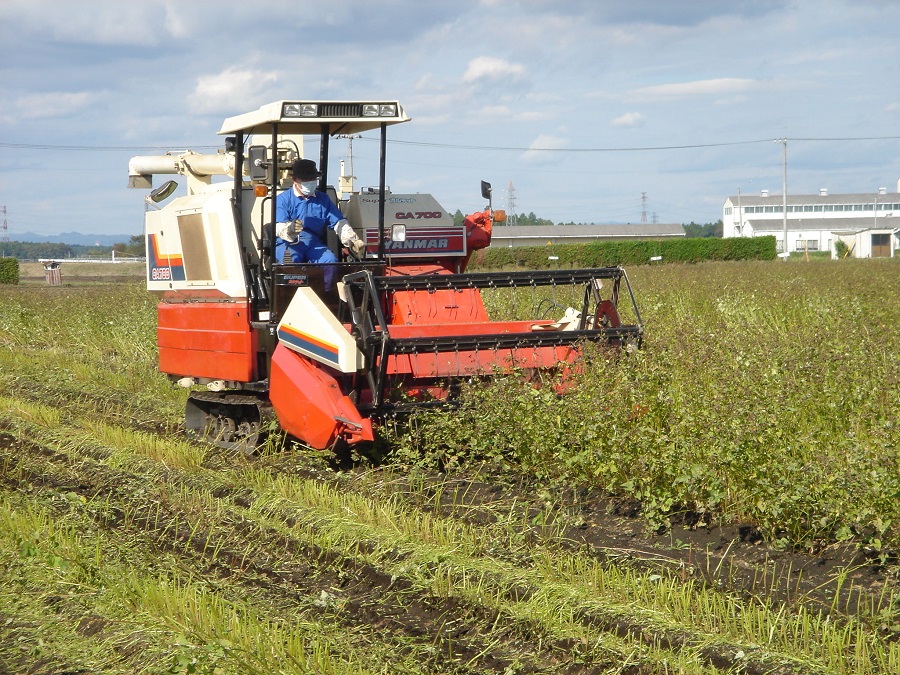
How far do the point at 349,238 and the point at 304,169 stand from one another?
638mm

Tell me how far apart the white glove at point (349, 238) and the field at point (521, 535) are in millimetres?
1603

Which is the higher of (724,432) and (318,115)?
(318,115)

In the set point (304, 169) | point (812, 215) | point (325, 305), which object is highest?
point (812, 215)

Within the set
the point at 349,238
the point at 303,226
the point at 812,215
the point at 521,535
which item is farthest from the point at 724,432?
the point at 812,215

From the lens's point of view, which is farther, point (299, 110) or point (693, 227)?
point (693, 227)

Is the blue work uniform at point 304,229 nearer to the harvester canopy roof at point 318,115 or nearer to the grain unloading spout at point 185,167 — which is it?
the harvester canopy roof at point 318,115

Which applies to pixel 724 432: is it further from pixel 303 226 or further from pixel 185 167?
pixel 185 167

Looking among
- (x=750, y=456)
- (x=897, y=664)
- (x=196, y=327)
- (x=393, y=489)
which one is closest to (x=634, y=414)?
(x=750, y=456)

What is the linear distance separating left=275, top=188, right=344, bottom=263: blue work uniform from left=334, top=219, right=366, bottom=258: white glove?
146 millimetres

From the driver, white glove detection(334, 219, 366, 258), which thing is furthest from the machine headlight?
white glove detection(334, 219, 366, 258)

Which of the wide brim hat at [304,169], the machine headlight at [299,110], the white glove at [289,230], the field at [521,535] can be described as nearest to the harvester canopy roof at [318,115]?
the machine headlight at [299,110]

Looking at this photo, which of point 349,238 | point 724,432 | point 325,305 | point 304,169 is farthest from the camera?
point 349,238

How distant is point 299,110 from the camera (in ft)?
24.0

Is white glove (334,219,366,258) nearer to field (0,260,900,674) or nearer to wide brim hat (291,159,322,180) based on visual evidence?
wide brim hat (291,159,322,180)
